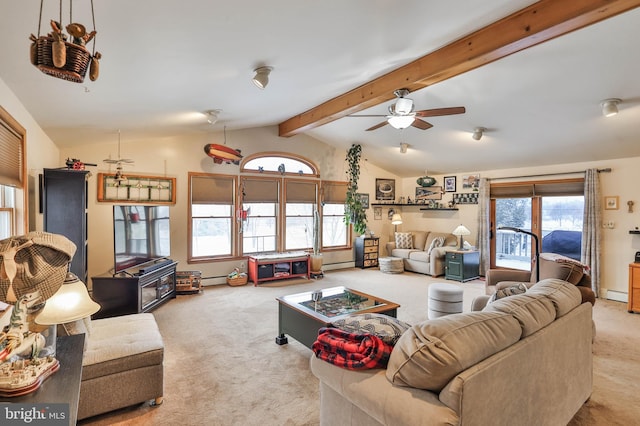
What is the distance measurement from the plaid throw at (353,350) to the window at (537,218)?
5.22 metres

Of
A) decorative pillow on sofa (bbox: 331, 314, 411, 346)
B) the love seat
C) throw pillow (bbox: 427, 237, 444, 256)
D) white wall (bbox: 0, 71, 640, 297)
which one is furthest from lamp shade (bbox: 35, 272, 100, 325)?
throw pillow (bbox: 427, 237, 444, 256)

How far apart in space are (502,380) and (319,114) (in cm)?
447

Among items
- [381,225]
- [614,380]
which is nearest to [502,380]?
[614,380]

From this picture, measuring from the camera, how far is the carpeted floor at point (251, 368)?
235 centimetres

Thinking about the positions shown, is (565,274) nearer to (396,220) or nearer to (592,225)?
(592,225)

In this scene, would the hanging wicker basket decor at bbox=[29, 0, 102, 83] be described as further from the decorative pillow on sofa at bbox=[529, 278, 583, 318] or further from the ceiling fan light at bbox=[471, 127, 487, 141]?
the ceiling fan light at bbox=[471, 127, 487, 141]

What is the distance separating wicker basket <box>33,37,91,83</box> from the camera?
1230 millimetres

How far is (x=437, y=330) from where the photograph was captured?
1.45m

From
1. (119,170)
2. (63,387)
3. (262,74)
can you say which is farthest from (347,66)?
(119,170)

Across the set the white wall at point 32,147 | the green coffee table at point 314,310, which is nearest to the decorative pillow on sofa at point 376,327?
the green coffee table at point 314,310

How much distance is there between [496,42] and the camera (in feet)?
9.04

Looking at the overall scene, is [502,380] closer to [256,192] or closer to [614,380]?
[614,380]

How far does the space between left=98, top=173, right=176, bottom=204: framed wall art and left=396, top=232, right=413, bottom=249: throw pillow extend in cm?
502

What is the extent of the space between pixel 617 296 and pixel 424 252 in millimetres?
3227
